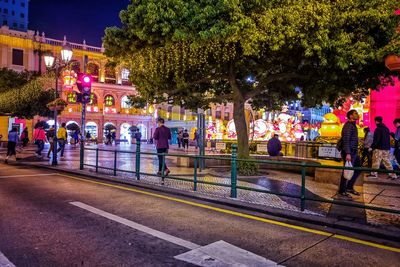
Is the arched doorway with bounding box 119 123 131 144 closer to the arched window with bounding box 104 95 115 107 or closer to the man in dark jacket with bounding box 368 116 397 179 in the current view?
the arched window with bounding box 104 95 115 107

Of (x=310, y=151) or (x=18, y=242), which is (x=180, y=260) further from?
(x=310, y=151)

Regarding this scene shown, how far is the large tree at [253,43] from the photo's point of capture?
30.1 ft

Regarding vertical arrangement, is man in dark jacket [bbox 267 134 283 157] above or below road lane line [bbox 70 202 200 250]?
above

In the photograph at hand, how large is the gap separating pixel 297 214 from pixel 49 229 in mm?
4212

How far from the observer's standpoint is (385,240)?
521 cm

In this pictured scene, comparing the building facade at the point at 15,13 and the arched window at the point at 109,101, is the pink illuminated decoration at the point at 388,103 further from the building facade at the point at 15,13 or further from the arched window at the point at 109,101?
the building facade at the point at 15,13

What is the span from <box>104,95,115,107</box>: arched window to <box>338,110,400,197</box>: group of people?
4552cm

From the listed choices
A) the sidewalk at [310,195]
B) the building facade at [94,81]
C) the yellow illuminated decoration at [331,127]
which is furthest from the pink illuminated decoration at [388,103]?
the building facade at [94,81]

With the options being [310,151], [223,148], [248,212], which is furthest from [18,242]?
[223,148]

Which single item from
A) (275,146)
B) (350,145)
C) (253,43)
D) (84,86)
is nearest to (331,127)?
(275,146)

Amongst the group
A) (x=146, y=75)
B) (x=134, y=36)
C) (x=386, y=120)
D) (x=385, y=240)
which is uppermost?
(x=134, y=36)

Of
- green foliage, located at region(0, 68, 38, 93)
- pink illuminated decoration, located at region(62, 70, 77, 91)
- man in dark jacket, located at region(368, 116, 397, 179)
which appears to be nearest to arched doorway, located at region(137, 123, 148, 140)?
green foliage, located at region(0, 68, 38, 93)

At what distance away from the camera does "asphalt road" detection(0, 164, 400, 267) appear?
14.1 feet

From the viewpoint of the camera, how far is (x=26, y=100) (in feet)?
99.5
